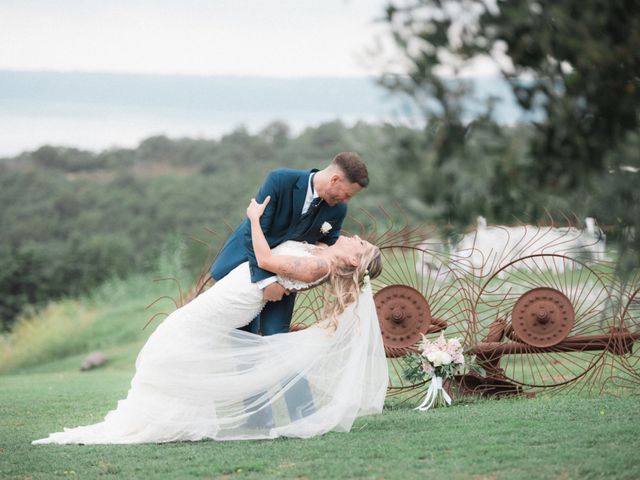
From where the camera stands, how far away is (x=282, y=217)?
6.31 metres

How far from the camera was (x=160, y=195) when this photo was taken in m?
31.8

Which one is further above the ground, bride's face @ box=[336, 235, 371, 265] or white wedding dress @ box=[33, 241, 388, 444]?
bride's face @ box=[336, 235, 371, 265]

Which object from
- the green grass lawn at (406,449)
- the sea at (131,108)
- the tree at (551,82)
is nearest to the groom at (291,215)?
the green grass lawn at (406,449)

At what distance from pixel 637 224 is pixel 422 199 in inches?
33.1

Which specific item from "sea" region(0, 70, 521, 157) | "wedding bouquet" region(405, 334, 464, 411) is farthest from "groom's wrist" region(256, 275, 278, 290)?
"sea" region(0, 70, 521, 157)

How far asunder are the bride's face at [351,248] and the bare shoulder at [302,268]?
181mm

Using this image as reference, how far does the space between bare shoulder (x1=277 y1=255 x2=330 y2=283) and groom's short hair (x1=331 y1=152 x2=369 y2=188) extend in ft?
1.92

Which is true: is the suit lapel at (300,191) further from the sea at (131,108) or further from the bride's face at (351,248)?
the sea at (131,108)

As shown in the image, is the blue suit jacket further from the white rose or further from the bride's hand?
the white rose

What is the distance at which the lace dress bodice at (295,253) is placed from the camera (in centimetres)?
614

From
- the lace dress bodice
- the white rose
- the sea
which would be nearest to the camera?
the lace dress bodice

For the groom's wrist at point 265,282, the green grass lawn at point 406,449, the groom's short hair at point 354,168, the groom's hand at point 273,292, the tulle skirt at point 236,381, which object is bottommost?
the green grass lawn at point 406,449

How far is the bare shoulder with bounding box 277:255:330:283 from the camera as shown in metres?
6.06

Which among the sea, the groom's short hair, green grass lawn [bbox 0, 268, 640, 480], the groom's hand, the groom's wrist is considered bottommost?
green grass lawn [bbox 0, 268, 640, 480]
